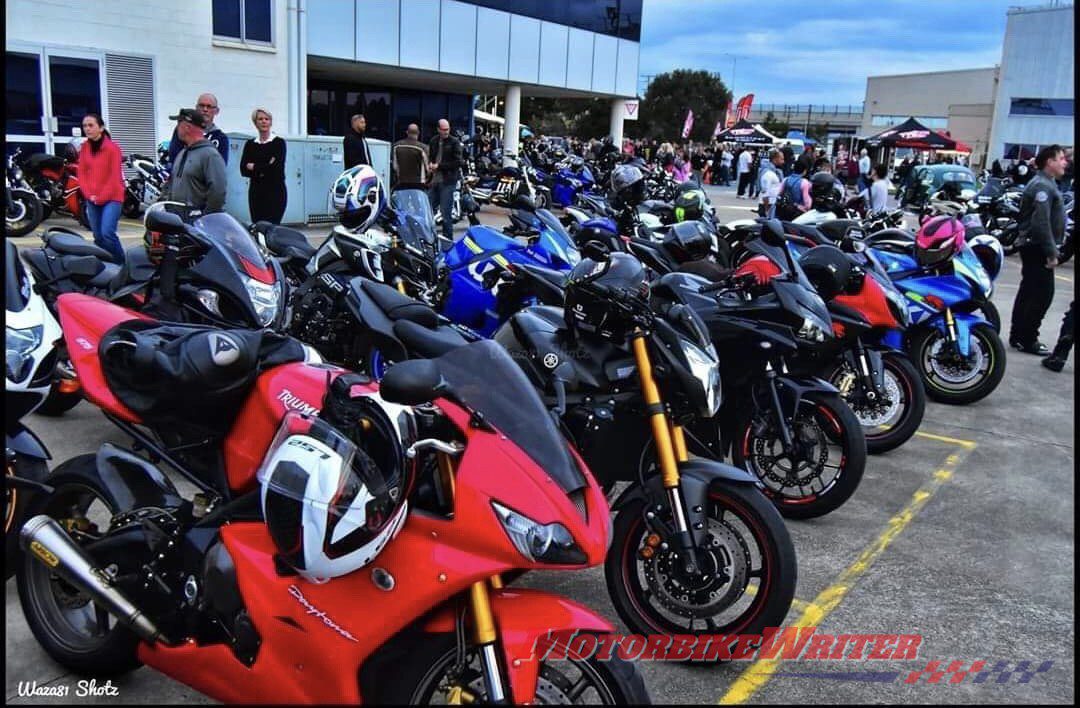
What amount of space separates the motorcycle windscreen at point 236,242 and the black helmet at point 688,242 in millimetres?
2857

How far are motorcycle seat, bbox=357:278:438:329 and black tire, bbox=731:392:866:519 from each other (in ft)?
6.00

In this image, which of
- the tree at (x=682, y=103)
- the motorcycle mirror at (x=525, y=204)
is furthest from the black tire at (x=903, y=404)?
the tree at (x=682, y=103)

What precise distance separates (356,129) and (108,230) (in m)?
4.70

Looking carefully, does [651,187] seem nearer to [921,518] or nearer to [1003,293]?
[1003,293]

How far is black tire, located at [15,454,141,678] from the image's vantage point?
278 cm

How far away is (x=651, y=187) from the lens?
1864cm

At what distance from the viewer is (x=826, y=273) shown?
5223 millimetres

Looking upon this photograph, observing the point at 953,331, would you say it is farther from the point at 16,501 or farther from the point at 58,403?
the point at 58,403

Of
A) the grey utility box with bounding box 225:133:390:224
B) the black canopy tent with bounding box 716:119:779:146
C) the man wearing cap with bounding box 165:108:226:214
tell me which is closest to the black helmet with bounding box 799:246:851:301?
the man wearing cap with bounding box 165:108:226:214

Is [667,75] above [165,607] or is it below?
above

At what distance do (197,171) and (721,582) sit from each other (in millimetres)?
6111

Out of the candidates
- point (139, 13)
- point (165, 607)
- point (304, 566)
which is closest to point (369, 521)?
point (304, 566)

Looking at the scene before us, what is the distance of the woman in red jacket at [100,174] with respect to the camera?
8016mm

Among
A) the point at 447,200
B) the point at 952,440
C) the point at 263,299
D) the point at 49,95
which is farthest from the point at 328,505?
the point at 49,95
